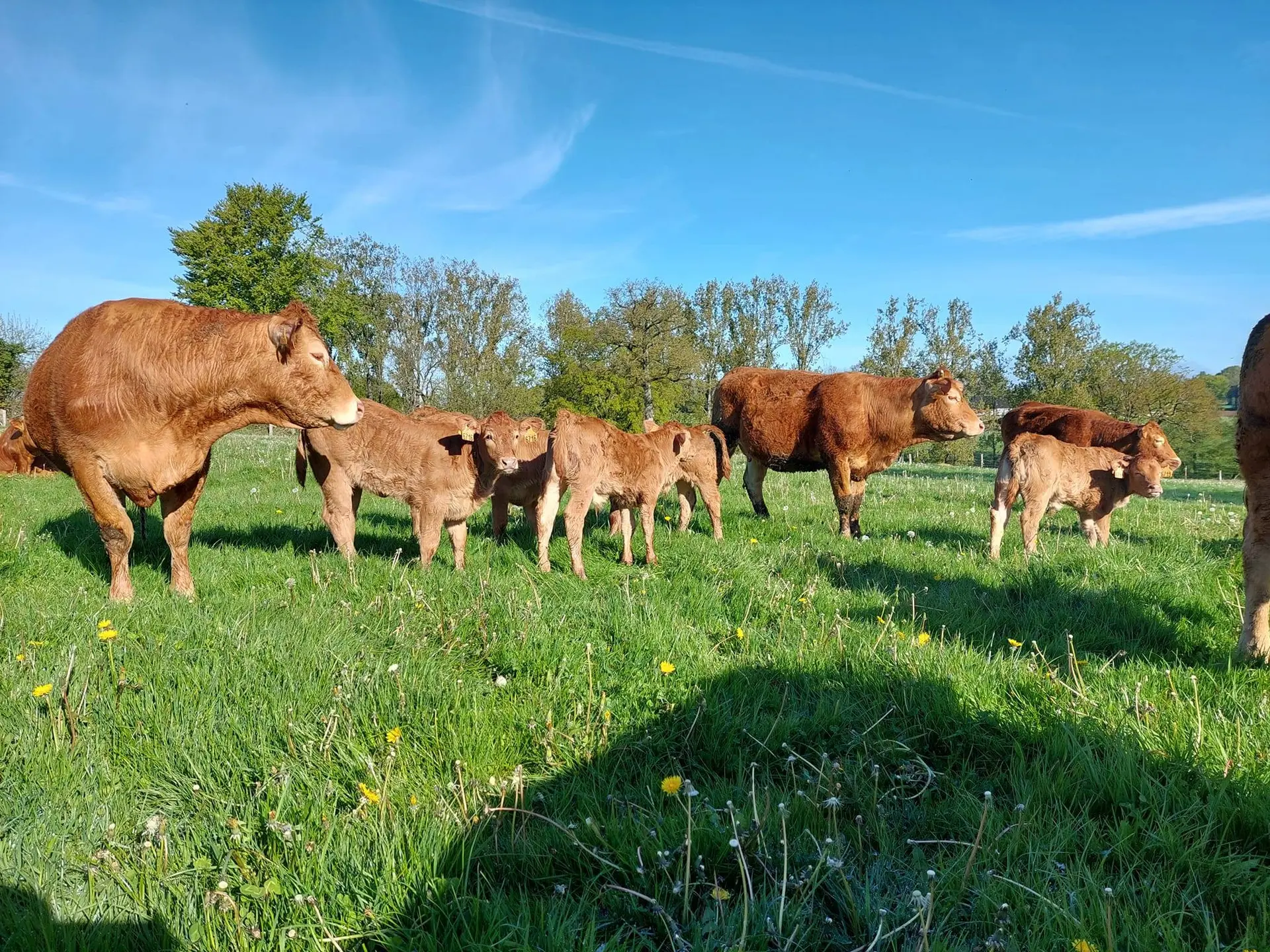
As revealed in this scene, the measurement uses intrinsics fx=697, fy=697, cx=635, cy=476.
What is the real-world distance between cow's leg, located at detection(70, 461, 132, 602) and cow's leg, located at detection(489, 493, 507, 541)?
3.66 m

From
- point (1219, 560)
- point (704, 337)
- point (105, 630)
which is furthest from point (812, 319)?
point (105, 630)

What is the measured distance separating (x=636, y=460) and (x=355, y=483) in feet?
10.7

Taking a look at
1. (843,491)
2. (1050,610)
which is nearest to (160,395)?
(1050,610)

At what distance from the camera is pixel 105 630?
408cm

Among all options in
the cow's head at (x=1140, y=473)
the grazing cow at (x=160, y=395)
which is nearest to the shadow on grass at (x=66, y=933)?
the grazing cow at (x=160, y=395)

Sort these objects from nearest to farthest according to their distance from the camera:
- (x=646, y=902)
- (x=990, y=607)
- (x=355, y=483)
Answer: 1. (x=646, y=902)
2. (x=990, y=607)
3. (x=355, y=483)

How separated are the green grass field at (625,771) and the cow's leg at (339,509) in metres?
Result: 1.86

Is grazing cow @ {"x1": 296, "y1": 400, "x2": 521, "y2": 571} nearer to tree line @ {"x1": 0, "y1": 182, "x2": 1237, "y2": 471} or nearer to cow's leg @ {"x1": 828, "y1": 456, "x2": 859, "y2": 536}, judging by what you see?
cow's leg @ {"x1": 828, "y1": 456, "x2": 859, "y2": 536}

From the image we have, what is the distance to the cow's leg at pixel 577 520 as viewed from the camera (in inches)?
282

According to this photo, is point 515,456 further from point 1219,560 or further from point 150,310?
point 1219,560

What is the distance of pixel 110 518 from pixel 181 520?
0.55 m

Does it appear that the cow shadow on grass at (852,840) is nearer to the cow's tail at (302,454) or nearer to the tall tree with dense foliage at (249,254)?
the cow's tail at (302,454)

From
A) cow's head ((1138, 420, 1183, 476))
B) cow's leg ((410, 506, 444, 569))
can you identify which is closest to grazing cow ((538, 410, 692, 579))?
cow's leg ((410, 506, 444, 569))

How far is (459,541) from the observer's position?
7453 mm
